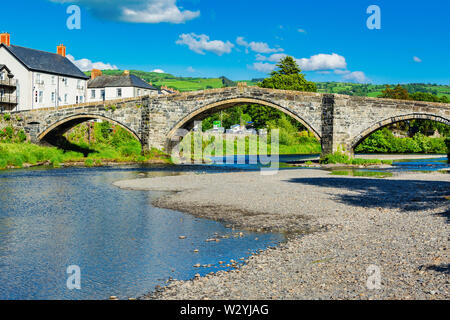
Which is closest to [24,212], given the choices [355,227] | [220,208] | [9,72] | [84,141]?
[220,208]

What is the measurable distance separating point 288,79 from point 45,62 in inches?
1400

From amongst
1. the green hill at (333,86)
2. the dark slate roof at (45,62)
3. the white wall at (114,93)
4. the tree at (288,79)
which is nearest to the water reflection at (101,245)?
the dark slate roof at (45,62)

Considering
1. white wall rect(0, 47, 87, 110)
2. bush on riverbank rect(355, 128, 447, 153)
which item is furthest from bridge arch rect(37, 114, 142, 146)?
bush on riverbank rect(355, 128, 447, 153)

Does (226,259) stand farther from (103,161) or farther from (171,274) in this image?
(103,161)

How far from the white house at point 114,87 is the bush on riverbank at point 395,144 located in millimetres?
39042

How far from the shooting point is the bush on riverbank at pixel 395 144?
69.1 m

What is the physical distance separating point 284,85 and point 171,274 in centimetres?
6264

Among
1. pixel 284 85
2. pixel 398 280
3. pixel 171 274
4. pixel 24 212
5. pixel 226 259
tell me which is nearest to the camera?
pixel 398 280

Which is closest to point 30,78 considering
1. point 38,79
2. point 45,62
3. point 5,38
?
point 38,79

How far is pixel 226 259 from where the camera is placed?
33.0 ft

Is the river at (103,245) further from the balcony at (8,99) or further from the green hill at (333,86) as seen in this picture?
the green hill at (333,86)

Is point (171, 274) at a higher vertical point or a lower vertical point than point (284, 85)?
lower

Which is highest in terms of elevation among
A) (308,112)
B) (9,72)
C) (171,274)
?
(9,72)

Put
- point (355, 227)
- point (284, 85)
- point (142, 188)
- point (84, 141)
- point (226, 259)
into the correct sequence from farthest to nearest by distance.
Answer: point (284, 85) < point (84, 141) < point (142, 188) < point (355, 227) < point (226, 259)
